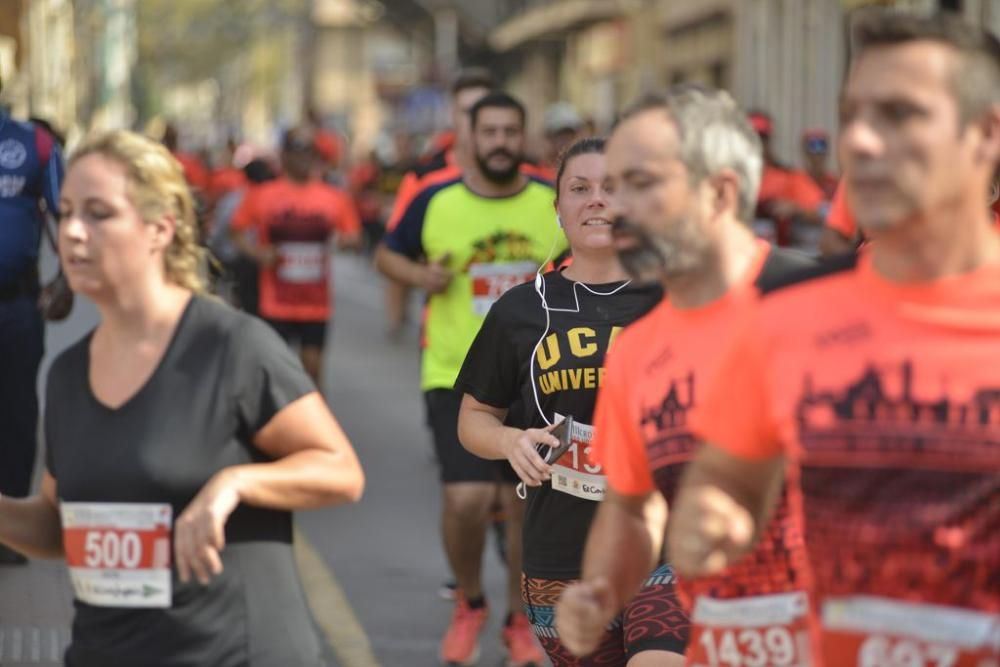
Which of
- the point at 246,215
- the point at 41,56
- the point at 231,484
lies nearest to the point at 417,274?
the point at 231,484

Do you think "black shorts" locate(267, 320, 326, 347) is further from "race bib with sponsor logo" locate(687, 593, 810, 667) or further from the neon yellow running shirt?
"race bib with sponsor logo" locate(687, 593, 810, 667)

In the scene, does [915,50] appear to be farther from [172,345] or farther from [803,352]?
[172,345]

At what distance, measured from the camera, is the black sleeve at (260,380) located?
3.89 m

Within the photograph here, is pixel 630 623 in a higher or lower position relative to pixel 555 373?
lower

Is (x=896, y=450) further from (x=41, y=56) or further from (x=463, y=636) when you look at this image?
(x=41, y=56)

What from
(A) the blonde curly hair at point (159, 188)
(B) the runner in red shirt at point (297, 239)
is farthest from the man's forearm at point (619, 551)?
(B) the runner in red shirt at point (297, 239)

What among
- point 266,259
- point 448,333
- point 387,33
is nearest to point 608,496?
point 448,333

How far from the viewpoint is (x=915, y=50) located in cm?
295

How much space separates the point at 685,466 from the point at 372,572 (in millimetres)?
5925

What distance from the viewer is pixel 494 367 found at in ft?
18.2

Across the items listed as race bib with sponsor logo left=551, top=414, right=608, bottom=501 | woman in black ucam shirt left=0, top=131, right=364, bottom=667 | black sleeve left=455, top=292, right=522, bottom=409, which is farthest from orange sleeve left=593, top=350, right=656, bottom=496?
black sleeve left=455, top=292, right=522, bottom=409

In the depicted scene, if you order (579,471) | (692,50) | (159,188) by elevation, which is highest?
(692,50)

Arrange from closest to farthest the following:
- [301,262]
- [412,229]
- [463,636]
Answer: [463,636]
[412,229]
[301,262]

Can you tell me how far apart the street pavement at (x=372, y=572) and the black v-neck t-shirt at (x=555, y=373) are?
2414 mm
